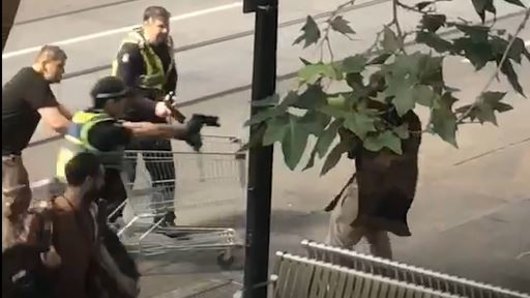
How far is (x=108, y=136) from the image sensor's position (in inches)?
119

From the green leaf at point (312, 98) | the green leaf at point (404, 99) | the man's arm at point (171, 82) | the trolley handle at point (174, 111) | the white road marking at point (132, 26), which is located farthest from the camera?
the white road marking at point (132, 26)

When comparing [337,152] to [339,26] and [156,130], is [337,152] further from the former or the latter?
[156,130]

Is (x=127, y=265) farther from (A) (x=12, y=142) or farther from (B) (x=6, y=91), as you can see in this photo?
(B) (x=6, y=91)

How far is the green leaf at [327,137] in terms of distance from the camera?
2701 millimetres

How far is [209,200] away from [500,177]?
9.49 feet

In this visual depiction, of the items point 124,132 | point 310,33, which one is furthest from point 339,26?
point 124,132

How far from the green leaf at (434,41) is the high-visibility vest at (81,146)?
2.89ft

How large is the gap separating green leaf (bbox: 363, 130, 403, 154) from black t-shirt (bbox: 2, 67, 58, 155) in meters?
0.81

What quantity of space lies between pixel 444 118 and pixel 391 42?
31 cm

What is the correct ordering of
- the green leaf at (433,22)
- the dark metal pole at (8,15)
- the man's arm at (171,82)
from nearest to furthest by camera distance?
the dark metal pole at (8,15), the green leaf at (433,22), the man's arm at (171,82)

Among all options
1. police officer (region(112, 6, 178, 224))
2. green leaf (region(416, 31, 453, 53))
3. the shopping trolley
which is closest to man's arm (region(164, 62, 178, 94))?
police officer (region(112, 6, 178, 224))

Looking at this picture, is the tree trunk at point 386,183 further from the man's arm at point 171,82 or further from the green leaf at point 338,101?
the man's arm at point 171,82

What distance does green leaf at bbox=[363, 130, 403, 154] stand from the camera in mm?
2758

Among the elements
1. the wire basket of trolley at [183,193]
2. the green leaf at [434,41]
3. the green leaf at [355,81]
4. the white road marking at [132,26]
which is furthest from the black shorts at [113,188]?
the white road marking at [132,26]
